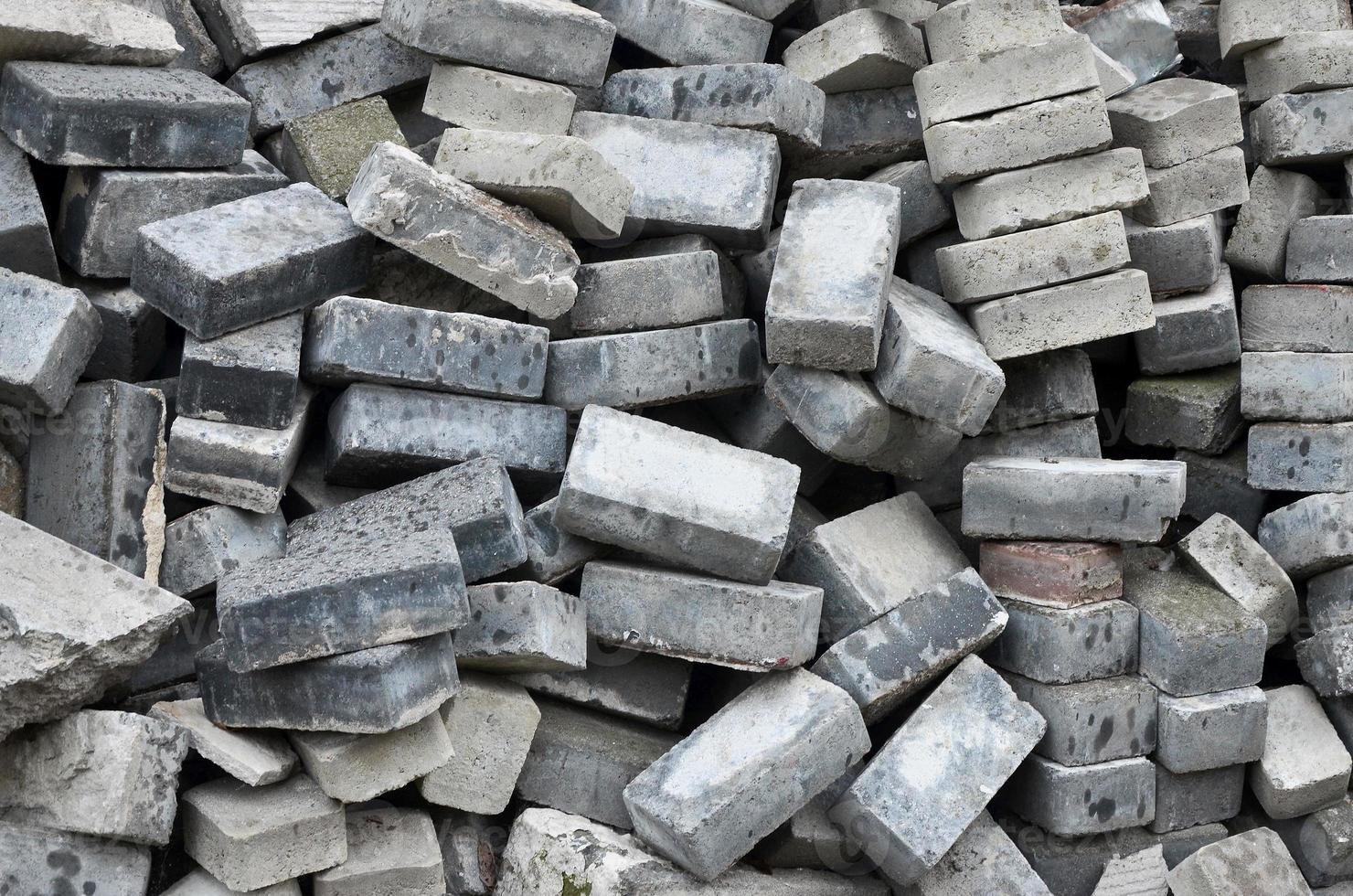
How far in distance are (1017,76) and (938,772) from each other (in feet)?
7.59

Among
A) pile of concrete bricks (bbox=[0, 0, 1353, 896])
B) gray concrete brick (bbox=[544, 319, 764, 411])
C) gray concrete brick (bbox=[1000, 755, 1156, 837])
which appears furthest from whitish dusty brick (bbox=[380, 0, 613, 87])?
gray concrete brick (bbox=[1000, 755, 1156, 837])

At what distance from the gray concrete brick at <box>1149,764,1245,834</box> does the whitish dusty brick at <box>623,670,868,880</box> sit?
1.10m

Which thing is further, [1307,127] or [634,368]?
[1307,127]

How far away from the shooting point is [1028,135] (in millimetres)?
4688

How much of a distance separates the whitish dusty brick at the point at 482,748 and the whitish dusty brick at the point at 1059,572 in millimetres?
1574

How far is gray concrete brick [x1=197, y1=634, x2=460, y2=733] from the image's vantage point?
140 inches

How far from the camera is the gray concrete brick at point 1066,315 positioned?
4676mm

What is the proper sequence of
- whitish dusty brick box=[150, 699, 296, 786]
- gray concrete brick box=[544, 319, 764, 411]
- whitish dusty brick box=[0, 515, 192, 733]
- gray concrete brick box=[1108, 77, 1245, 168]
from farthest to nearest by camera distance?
gray concrete brick box=[1108, 77, 1245, 168], gray concrete brick box=[544, 319, 764, 411], whitish dusty brick box=[150, 699, 296, 786], whitish dusty brick box=[0, 515, 192, 733]

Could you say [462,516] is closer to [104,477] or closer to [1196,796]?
[104,477]

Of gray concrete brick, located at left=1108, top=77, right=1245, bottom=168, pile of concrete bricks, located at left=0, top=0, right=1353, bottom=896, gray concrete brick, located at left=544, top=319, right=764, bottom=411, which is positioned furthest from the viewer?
gray concrete brick, located at left=1108, top=77, right=1245, bottom=168

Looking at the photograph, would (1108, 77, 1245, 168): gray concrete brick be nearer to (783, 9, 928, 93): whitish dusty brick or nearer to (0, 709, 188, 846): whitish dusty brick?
(783, 9, 928, 93): whitish dusty brick

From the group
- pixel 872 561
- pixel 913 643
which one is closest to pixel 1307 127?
pixel 872 561

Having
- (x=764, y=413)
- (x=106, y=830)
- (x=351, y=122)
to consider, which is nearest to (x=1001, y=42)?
(x=764, y=413)

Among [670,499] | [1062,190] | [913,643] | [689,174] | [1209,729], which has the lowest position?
[1209,729]
